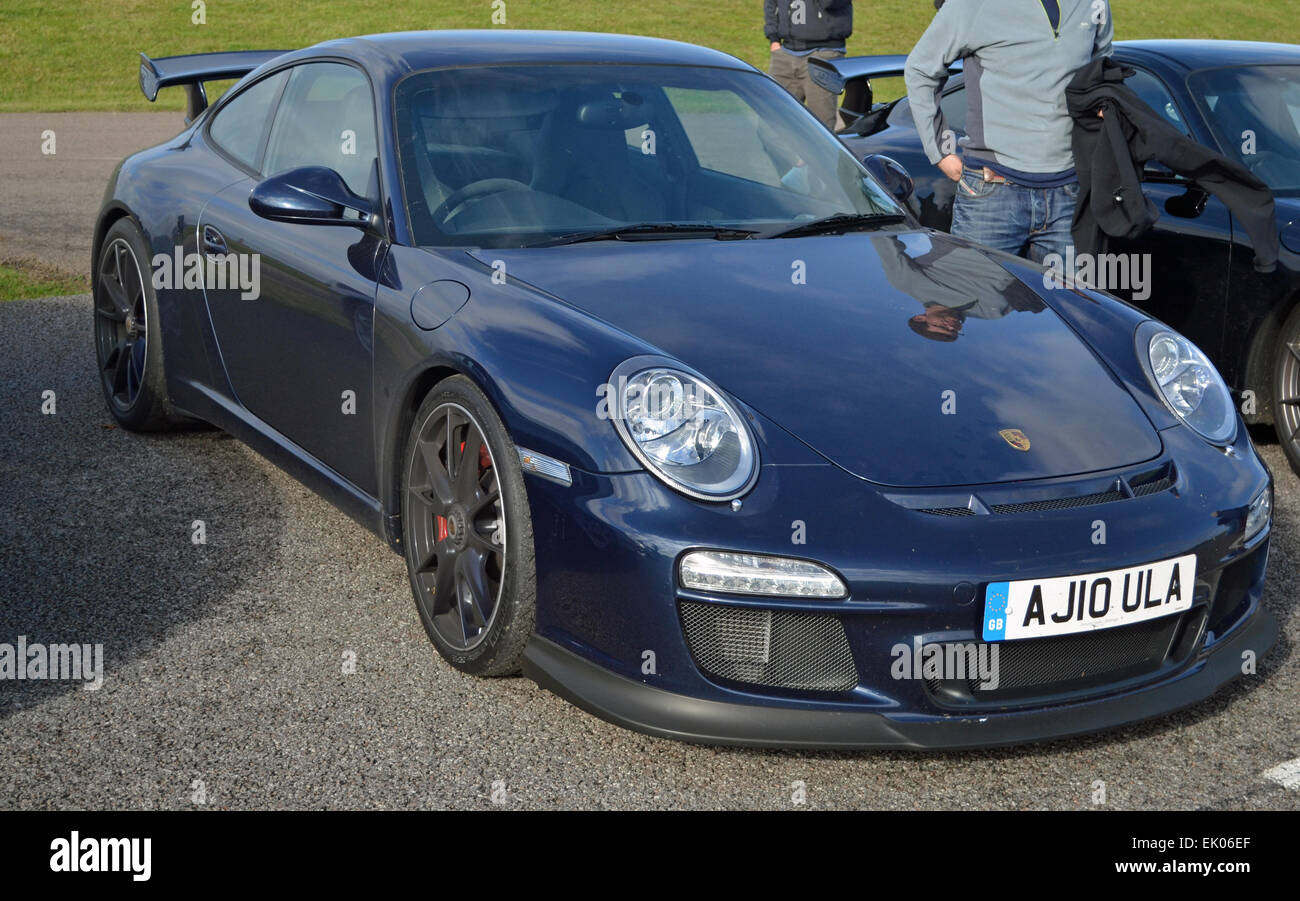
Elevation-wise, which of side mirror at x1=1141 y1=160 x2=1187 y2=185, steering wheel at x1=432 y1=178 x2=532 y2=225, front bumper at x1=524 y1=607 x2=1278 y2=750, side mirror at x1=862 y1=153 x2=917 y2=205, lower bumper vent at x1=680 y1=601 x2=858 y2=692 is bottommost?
front bumper at x1=524 y1=607 x2=1278 y2=750

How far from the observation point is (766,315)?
3475mm

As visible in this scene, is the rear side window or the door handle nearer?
the door handle

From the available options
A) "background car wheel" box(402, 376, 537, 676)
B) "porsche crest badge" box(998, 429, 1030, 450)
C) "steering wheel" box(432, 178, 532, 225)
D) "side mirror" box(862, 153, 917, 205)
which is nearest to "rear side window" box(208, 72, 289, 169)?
"steering wheel" box(432, 178, 532, 225)

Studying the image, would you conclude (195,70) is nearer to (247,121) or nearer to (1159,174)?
(247,121)

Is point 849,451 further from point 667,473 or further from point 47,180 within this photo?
point 47,180

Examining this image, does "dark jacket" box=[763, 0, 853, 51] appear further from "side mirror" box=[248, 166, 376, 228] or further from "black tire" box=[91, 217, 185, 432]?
"side mirror" box=[248, 166, 376, 228]

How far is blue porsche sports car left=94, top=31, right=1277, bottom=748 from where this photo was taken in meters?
2.88

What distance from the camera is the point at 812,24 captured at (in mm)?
11047

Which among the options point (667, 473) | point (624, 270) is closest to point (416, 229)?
point (624, 270)

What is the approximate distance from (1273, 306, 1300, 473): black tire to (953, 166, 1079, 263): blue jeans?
31.8 inches

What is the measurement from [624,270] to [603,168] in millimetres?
561

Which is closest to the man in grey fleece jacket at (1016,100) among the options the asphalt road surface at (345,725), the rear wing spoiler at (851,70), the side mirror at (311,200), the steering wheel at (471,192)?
the rear wing spoiler at (851,70)

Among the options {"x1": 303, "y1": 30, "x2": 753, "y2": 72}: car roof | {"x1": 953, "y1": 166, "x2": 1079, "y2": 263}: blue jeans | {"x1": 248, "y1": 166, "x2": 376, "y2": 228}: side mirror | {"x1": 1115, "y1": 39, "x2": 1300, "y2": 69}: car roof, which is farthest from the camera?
{"x1": 1115, "y1": 39, "x2": 1300, "y2": 69}: car roof
